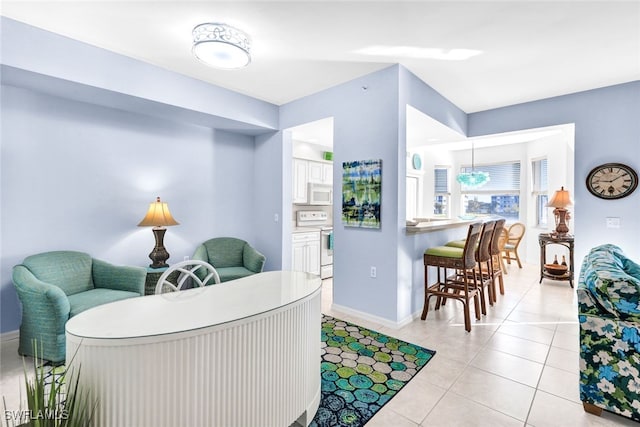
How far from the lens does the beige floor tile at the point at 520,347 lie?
256 centimetres

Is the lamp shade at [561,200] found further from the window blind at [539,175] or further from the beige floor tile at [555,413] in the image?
the beige floor tile at [555,413]

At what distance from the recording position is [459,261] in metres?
3.14

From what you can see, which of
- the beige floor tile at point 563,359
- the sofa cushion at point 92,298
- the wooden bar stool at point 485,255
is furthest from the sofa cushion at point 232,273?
the beige floor tile at point 563,359

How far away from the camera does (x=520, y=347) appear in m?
→ 2.72

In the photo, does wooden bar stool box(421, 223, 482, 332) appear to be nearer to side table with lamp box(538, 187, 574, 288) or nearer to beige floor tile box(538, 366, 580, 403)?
beige floor tile box(538, 366, 580, 403)

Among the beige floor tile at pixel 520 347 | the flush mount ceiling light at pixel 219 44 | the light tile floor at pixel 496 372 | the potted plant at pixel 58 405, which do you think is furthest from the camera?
the beige floor tile at pixel 520 347

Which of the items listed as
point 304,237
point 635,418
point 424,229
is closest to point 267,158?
point 304,237

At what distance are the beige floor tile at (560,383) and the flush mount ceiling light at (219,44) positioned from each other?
337 cm

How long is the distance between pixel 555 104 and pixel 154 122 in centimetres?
516

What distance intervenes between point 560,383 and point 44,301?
3.82m

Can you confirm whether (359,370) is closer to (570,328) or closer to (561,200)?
(570,328)

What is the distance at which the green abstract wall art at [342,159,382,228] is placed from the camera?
10.7 feet

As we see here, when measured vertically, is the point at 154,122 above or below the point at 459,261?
above

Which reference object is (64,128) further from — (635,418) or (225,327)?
(635,418)
